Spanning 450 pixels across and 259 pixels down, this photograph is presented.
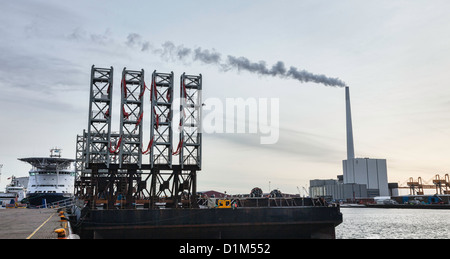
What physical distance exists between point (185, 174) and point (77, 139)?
58.4 metres

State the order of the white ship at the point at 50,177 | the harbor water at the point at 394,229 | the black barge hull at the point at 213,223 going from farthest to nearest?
1. the white ship at the point at 50,177
2. the harbor water at the point at 394,229
3. the black barge hull at the point at 213,223

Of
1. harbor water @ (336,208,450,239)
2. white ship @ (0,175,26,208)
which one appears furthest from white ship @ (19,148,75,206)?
harbor water @ (336,208,450,239)

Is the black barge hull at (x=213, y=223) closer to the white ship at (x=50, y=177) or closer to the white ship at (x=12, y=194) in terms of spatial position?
the white ship at (x=50, y=177)

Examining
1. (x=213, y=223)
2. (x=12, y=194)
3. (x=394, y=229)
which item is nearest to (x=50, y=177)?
(x=12, y=194)

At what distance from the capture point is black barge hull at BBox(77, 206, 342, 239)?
39469 mm

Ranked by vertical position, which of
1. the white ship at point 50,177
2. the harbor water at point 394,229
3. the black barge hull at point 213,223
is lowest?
the harbor water at point 394,229

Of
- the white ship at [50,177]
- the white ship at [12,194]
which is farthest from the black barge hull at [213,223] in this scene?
the white ship at [12,194]

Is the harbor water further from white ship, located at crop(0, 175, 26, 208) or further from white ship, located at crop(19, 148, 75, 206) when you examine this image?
white ship, located at crop(0, 175, 26, 208)

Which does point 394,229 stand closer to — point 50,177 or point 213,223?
point 213,223

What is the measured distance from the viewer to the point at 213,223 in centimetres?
4228

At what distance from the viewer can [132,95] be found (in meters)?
50.8

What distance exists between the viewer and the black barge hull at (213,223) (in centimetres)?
3947
